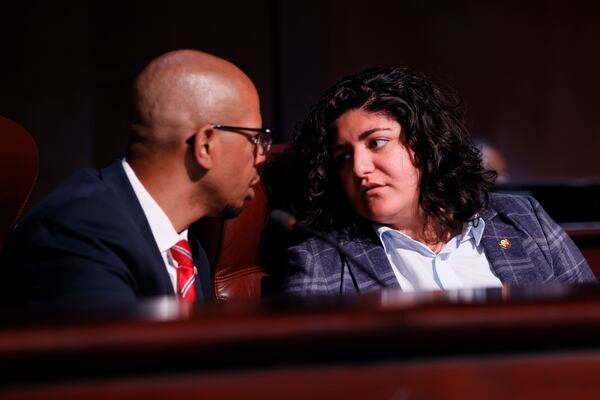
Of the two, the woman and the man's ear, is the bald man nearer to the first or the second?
the man's ear

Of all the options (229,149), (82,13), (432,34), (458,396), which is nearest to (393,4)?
(432,34)

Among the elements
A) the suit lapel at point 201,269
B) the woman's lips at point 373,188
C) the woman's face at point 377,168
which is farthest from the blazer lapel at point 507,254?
the suit lapel at point 201,269

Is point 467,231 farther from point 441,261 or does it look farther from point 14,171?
point 14,171

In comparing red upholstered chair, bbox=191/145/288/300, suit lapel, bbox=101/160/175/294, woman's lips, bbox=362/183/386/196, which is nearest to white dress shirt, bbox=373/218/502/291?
woman's lips, bbox=362/183/386/196

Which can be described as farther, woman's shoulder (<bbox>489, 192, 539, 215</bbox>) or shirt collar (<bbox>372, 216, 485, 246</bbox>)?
woman's shoulder (<bbox>489, 192, 539, 215</bbox>)

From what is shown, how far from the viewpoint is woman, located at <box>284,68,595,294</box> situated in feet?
6.29

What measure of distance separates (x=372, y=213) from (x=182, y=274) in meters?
0.56

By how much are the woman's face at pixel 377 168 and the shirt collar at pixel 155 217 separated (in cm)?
55

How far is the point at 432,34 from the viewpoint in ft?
16.6

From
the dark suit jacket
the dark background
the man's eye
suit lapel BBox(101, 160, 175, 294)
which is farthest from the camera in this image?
the dark background

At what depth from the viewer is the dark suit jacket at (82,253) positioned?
4.11 ft

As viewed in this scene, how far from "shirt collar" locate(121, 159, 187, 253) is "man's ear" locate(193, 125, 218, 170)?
0.12m

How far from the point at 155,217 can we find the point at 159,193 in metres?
0.05

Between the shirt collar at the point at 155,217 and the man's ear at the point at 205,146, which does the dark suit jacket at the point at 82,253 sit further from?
the man's ear at the point at 205,146
